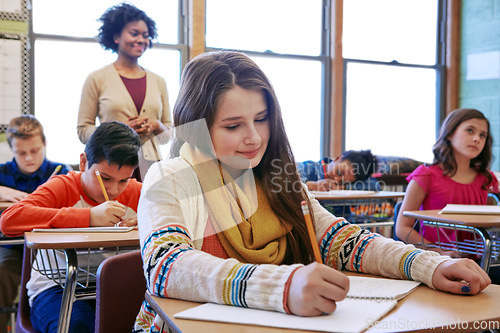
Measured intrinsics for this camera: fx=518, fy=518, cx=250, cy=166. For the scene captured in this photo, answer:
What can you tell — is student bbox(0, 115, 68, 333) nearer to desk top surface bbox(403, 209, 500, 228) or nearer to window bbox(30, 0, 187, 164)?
window bbox(30, 0, 187, 164)

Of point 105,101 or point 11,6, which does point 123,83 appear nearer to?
point 105,101

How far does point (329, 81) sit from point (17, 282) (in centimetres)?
359

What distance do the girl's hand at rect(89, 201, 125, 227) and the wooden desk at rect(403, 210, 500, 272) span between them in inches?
51.2

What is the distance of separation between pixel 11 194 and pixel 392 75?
13.4 feet

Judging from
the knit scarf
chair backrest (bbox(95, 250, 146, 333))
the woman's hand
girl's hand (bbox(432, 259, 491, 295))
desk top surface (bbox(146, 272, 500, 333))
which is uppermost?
the woman's hand

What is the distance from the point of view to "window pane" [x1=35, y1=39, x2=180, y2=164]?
395cm

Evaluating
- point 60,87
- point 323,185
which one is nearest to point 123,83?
point 60,87

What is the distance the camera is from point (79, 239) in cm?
159

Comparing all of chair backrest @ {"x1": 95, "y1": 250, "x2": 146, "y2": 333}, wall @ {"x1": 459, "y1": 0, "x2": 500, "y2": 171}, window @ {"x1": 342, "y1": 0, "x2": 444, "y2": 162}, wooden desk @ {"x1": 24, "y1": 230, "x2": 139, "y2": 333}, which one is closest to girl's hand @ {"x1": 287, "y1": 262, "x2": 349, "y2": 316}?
chair backrest @ {"x1": 95, "y1": 250, "x2": 146, "y2": 333}

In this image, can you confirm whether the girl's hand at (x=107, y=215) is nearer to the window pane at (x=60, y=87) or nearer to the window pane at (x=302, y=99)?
the window pane at (x=60, y=87)

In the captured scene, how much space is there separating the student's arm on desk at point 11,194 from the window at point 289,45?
7.80 ft

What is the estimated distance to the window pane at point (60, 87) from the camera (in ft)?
13.0

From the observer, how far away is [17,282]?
2398mm

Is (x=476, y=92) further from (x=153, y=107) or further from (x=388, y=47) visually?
(x=153, y=107)
